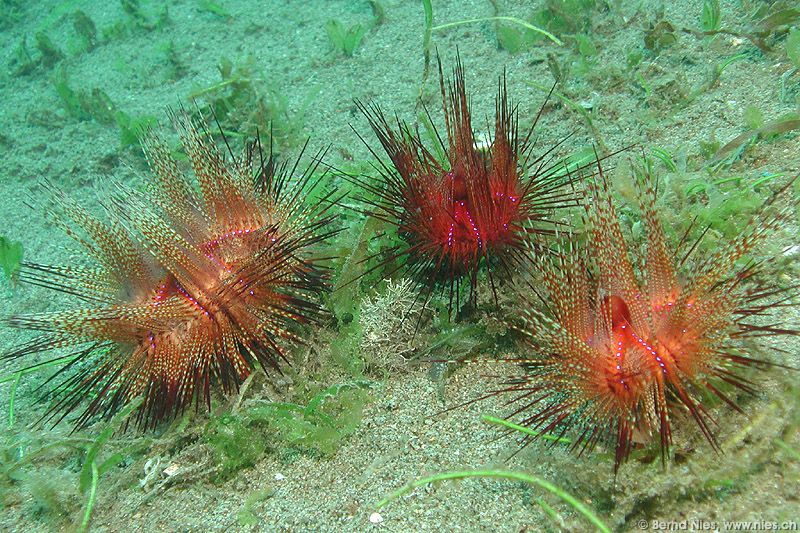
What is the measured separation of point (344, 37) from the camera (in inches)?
279

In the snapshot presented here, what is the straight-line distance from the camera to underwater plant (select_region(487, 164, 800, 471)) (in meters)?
2.38

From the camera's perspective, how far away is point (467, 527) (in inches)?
104

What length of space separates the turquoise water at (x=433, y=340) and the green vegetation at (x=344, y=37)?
39 mm

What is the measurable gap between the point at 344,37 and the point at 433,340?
5.00 metres

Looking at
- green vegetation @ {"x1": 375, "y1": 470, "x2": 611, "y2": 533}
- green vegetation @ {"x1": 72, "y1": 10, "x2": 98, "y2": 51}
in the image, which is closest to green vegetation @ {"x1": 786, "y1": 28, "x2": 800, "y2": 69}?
green vegetation @ {"x1": 375, "y1": 470, "x2": 611, "y2": 533}

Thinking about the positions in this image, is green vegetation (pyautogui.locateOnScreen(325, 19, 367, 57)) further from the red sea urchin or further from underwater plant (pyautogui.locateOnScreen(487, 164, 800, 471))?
underwater plant (pyautogui.locateOnScreen(487, 164, 800, 471))

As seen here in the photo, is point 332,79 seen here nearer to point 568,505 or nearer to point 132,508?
point 132,508

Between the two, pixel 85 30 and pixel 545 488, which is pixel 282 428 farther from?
pixel 85 30

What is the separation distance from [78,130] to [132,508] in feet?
19.6

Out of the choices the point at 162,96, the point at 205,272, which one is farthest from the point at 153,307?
the point at 162,96

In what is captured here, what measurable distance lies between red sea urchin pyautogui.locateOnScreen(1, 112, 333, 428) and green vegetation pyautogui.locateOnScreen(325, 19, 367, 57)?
3784 millimetres

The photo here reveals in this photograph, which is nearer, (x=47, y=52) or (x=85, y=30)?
(x=47, y=52)

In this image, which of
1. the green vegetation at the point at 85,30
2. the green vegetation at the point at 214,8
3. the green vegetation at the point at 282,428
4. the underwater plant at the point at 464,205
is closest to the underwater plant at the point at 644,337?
the underwater plant at the point at 464,205

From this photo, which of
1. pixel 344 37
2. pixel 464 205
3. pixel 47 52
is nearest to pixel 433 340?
pixel 464 205
